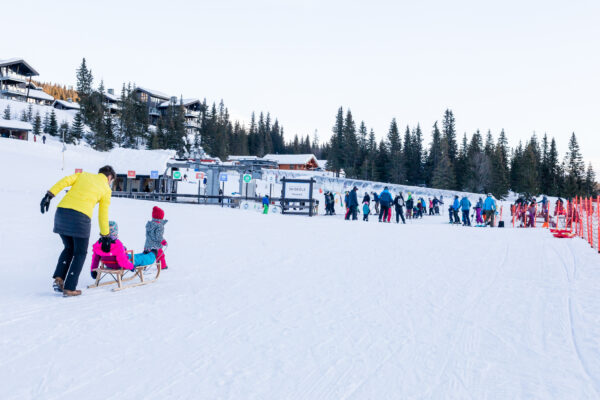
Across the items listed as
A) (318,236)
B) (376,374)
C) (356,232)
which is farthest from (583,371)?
(356,232)

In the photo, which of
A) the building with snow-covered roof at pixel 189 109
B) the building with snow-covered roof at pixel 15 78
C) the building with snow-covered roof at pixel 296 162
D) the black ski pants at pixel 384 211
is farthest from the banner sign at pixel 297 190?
the building with snow-covered roof at pixel 15 78

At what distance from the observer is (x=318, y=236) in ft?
41.2

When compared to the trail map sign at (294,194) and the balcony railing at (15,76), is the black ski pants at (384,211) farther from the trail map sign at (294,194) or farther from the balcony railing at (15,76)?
the balcony railing at (15,76)

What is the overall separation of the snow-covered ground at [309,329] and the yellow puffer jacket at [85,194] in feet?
3.41

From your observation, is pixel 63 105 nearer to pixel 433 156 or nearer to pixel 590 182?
pixel 433 156

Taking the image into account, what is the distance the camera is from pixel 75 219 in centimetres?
505

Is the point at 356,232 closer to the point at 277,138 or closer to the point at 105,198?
the point at 105,198

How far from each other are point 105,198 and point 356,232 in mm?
9475

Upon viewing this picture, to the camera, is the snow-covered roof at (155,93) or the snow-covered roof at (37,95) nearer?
the snow-covered roof at (37,95)

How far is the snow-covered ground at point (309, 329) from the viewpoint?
10.1ft

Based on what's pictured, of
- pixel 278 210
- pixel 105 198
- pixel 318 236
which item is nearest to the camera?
pixel 105 198

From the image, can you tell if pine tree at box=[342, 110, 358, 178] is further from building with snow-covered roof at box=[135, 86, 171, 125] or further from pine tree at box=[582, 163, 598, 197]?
pine tree at box=[582, 163, 598, 197]

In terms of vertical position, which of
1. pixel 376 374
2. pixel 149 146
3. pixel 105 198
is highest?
pixel 149 146

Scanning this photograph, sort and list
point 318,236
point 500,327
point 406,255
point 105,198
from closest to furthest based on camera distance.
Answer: point 500,327
point 105,198
point 406,255
point 318,236
